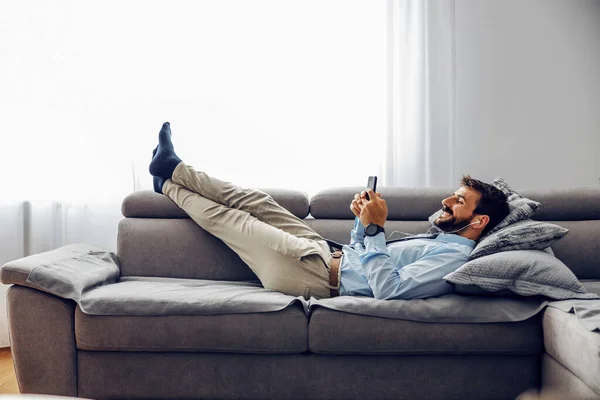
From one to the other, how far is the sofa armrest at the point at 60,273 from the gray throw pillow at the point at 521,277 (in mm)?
1320

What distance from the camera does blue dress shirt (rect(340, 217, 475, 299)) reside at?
187cm

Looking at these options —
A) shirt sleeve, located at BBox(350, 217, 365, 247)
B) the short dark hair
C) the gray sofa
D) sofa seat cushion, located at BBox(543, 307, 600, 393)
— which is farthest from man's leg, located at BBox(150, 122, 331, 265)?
sofa seat cushion, located at BBox(543, 307, 600, 393)

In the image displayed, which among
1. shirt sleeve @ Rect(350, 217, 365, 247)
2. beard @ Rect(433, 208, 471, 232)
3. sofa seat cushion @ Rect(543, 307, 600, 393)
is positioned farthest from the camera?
shirt sleeve @ Rect(350, 217, 365, 247)

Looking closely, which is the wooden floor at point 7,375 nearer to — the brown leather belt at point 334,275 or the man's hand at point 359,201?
the brown leather belt at point 334,275

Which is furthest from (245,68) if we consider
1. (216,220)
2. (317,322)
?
(317,322)

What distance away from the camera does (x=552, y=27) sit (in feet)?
10.7

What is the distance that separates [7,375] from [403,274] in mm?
1830

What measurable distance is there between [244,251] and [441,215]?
824 millimetres

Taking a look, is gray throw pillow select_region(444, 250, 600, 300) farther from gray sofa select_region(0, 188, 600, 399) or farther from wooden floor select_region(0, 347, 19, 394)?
wooden floor select_region(0, 347, 19, 394)

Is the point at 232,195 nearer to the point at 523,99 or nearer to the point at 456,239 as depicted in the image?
the point at 456,239

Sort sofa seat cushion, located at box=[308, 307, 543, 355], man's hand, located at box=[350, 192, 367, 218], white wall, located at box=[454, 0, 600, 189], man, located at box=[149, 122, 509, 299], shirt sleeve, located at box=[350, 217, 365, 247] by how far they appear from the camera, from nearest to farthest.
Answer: sofa seat cushion, located at box=[308, 307, 543, 355] → man, located at box=[149, 122, 509, 299] → man's hand, located at box=[350, 192, 367, 218] → shirt sleeve, located at box=[350, 217, 365, 247] → white wall, located at box=[454, 0, 600, 189]

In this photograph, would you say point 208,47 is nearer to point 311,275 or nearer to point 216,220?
point 216,220

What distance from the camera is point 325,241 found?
2.37 meters

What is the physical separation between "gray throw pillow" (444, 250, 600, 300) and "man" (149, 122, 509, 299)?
12 centimetres
